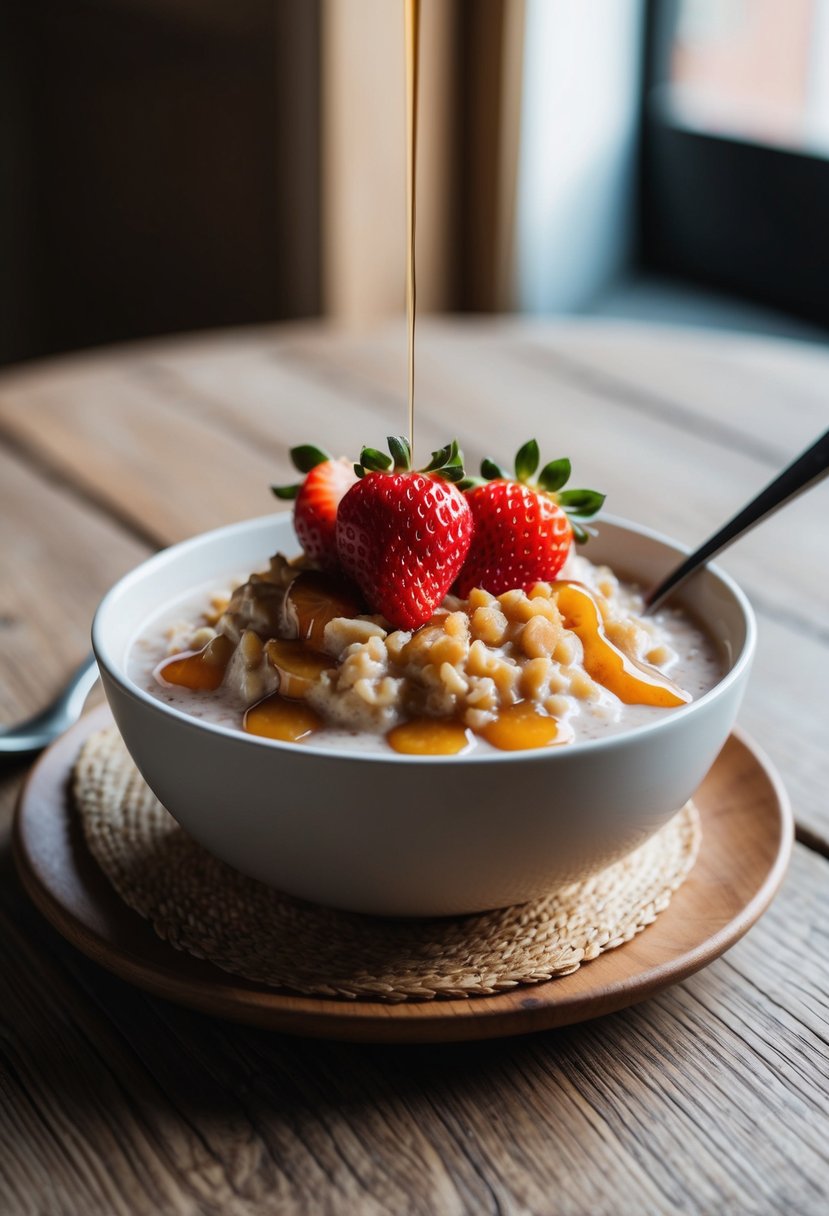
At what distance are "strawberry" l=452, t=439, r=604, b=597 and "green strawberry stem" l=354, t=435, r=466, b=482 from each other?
0.10 feet

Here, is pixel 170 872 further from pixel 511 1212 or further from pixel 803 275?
pixel 803 275

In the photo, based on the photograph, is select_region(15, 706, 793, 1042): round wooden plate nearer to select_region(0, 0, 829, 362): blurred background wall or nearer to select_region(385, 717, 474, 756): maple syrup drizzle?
select_region(385, 717, 474, 756): maple syrup drizzle

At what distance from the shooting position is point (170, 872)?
32.6 inches

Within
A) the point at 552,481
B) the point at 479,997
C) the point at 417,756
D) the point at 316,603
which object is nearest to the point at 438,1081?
the point at 479,997

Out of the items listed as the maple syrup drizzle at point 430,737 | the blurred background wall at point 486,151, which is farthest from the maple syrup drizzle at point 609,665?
the blurred background wall at point 486,151

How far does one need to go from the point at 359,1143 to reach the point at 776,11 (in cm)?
291

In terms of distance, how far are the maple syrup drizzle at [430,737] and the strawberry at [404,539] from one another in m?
0.07

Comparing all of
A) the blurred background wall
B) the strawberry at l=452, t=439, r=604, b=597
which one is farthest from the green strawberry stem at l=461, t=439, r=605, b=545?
the blurred background wall

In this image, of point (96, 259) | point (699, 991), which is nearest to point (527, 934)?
point (699, 991)

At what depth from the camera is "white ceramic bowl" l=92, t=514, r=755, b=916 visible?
0.68m

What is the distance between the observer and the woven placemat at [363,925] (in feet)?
2.37

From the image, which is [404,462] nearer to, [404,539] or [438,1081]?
[404,539]

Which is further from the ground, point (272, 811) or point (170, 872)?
point (272, 811)

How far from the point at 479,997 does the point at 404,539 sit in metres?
0.25
